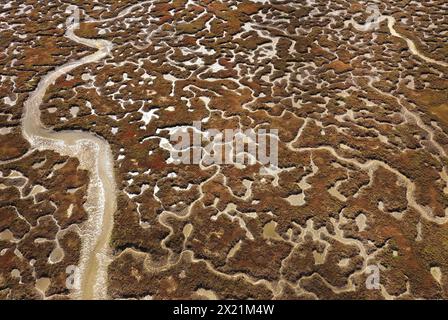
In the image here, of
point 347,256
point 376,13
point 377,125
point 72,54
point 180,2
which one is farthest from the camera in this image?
point 180,2

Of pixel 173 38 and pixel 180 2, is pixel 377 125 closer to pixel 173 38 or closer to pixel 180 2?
pixel 173 38

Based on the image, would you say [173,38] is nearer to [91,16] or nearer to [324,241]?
[91,16]

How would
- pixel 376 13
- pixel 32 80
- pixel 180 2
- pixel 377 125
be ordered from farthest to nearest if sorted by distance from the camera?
pixel 180 2 → pixel 376 13 → pixel 32 80 → pixel 377 125

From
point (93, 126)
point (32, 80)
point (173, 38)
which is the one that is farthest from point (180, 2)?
point (93, 126)

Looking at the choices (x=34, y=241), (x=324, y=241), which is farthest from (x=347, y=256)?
(x=34, y=241)

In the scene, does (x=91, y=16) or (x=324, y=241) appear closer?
(x=324, y=241)

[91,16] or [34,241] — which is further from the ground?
[91,16]
